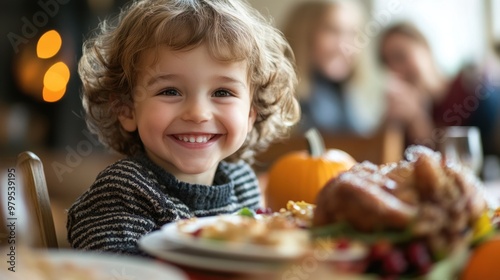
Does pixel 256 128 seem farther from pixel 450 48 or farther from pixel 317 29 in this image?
pixel 450 48

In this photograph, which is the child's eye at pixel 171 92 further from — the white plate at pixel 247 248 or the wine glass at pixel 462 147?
the wine glass at pixel 462 147

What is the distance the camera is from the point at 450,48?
17.9 feet

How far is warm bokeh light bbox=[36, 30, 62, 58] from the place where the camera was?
4723 millimetres

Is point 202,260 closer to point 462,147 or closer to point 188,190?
point 188,190

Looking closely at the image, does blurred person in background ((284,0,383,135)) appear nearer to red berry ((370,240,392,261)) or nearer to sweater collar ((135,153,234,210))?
sweater collar ((135,153,234,210))

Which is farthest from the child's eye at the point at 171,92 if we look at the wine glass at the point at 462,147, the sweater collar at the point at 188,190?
the wine glass at the point at 462,147

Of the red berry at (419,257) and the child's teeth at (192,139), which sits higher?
the child's teeth at (192,139)

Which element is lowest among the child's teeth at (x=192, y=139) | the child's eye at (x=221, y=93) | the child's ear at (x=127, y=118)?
the child's teeth at (x=192, y=139)

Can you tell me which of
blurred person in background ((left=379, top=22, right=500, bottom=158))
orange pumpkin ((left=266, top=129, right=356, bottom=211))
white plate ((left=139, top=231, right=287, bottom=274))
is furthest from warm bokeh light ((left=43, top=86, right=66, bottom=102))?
white plate ((left=139, top=231, right=287, bottom=274))

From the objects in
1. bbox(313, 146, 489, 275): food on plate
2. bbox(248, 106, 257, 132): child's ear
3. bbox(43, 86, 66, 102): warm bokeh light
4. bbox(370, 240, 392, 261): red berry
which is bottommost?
bbox(370, 240, 392, 261): red berry

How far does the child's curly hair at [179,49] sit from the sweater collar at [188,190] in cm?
18

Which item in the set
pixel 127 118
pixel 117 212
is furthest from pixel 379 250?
pixel 127 118

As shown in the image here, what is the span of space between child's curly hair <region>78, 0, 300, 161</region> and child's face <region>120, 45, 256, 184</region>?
0.09 feet

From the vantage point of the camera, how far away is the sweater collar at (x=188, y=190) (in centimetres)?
135
